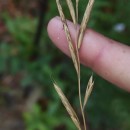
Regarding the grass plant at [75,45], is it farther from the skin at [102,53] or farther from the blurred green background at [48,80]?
the blurred green background at [48,80]

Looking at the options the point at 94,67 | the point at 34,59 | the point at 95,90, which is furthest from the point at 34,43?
the point at 94,67

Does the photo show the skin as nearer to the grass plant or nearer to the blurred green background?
the grass plant

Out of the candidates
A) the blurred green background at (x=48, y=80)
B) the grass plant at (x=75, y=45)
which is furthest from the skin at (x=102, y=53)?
the blurred green background at (x=48, y=80)

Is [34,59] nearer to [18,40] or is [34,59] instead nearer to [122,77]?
[18,40]

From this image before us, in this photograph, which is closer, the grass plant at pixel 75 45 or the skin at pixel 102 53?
the grass plant at pixel 75 45

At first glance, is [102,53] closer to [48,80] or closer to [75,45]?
[75,45]

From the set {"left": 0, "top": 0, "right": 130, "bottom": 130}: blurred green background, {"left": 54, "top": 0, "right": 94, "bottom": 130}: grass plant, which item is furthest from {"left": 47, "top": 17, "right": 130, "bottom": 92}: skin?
{"left": 0, "top": 0, "right": 130, "bottom": 130}: blurred green background

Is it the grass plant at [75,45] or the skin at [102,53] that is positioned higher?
the grass plant at [75,45]
